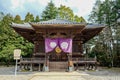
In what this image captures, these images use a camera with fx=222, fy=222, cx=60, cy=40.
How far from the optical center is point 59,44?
2255 centimetres

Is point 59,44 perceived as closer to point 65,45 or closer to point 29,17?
point 65,45

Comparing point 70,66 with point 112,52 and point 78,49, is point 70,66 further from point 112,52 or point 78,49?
point 112,52

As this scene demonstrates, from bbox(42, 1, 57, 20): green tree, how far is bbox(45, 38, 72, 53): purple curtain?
20.1m

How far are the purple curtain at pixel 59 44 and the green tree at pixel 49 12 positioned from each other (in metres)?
20.1

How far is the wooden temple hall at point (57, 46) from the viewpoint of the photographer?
68.4 feet

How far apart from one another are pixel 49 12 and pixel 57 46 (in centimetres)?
2119

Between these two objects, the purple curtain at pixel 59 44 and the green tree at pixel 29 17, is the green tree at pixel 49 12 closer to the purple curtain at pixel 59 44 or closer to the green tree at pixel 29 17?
the green tree at pixel 29 17

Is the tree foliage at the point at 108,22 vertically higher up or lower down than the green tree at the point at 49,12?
lower down

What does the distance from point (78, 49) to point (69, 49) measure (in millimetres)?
3247

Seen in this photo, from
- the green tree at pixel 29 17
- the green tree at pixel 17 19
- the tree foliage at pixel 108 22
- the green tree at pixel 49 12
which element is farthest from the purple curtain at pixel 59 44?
the green tree at pixel 49 12

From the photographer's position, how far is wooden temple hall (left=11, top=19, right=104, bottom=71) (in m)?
20.8

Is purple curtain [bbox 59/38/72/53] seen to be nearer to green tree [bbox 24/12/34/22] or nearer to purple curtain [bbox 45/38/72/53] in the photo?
purple curtain [bbox 45/38/72/53]

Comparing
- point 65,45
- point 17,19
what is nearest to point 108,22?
point 65,45

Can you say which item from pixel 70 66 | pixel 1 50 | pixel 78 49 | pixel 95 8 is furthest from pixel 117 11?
pixel 1 50
